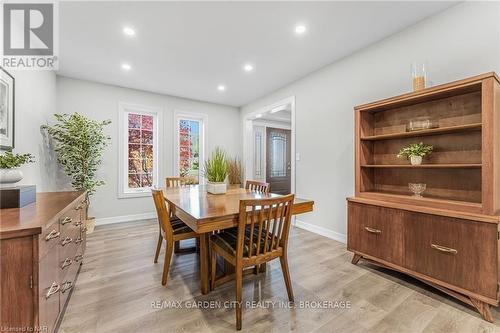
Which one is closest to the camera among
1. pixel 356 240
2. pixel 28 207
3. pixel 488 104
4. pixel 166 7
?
pixel 28 207

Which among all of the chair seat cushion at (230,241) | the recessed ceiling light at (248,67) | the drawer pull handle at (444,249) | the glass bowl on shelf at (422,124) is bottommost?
the drawer pull handle at (444,249)

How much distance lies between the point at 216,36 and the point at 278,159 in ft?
13.3

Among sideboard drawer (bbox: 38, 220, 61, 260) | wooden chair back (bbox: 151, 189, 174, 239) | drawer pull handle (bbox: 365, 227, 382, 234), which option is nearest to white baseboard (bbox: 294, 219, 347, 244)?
drawer pull handle (bbox: 365, 227, 382, 234)

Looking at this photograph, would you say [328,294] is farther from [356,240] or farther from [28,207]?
[28,207]

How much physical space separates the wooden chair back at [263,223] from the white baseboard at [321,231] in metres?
1.65

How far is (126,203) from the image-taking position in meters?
4.14

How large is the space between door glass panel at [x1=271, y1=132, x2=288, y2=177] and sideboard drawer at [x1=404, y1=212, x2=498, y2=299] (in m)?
4.18

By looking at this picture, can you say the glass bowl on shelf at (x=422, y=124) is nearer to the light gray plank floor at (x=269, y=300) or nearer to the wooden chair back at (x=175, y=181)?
the light gray plank floor at (x=269, y=300)

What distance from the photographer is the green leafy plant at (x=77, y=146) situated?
10.4 ft

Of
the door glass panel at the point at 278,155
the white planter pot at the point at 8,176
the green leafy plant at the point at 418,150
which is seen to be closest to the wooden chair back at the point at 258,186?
the green leafy plant at the point at 418,150

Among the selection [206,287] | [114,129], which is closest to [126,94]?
[114,129]

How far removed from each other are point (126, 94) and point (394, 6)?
4.24 metres

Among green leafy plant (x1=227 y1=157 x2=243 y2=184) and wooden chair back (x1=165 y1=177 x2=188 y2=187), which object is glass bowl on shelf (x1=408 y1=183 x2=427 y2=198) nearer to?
wooden chair back (x1=165 y1=177 x2=188 y2=187)

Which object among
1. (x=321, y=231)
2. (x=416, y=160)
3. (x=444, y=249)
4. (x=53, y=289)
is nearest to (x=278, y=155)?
(x=321, y=231)
